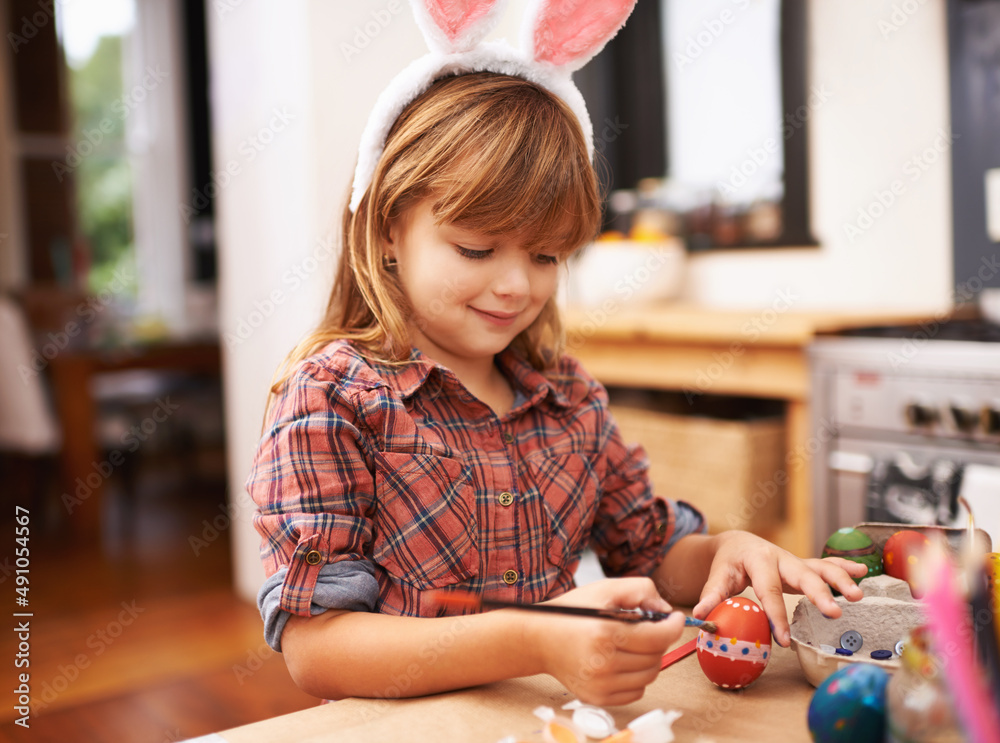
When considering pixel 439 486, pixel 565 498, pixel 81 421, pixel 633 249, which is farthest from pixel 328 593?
pixel 81 421

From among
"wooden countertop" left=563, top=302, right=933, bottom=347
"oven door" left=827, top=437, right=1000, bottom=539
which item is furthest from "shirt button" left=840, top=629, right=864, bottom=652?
"wooden countertop" left=563, top=302, right=933, bottom=347

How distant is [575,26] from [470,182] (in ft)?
0.70

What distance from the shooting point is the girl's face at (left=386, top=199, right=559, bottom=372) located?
32.5 inches

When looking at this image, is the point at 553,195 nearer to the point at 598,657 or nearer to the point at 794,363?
the point at 598,657

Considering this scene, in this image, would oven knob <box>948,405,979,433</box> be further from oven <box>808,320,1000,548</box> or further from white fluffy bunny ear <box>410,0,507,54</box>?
white fluffy bunny ear <box>410,0,507,54</box>

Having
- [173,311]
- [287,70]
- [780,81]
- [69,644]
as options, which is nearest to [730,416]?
[780,81]

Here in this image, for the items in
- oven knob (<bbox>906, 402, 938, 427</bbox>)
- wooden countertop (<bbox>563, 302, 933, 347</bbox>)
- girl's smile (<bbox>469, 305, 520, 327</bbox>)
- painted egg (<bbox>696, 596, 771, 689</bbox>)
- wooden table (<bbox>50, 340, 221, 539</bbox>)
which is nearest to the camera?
painted egg (<bbox>696, 596, 771, 689</bbox>)

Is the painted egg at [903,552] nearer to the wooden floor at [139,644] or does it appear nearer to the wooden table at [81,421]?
the wooden floor at [139,644]

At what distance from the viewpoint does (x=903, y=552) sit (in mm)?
739

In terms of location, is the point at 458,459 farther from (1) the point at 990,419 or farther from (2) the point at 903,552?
(1) the point at 990,419

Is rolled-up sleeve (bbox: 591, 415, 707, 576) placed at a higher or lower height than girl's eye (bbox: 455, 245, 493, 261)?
lower

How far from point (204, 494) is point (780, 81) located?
3254 millimetres

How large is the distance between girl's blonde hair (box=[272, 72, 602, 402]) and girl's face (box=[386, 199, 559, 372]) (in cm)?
1

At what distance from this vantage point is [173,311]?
5.35m
